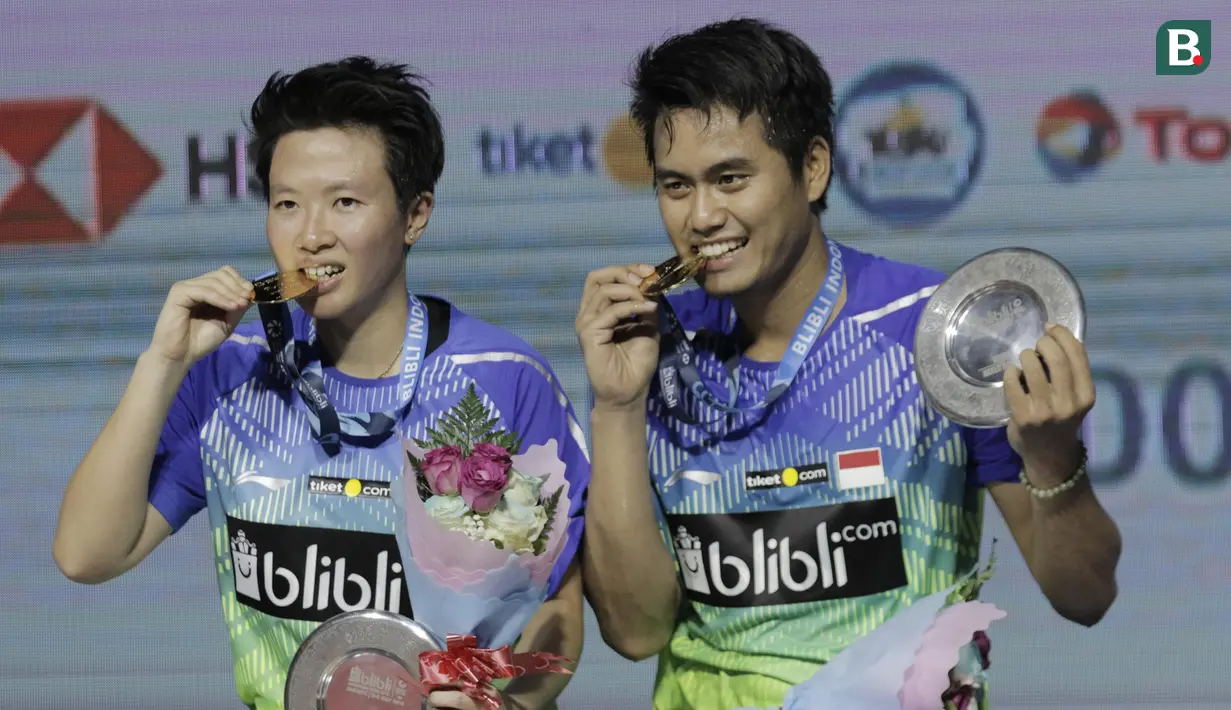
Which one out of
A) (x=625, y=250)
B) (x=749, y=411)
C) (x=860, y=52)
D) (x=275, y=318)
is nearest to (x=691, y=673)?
(x=749, y=411)

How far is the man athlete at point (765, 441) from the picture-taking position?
272 cm

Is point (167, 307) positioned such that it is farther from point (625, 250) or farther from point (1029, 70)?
point (1029, 70)

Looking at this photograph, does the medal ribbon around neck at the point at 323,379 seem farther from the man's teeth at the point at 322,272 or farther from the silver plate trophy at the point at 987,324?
the silver plate trophy at the point at 987,324

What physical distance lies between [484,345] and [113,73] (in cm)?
188

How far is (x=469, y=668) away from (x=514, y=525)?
21 cm

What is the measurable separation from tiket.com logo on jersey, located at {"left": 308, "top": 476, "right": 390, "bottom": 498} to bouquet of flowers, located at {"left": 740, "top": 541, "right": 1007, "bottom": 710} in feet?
2.47

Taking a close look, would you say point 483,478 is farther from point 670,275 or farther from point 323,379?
point 323,379

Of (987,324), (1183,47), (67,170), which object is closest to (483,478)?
(987,324)

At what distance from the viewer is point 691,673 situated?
9.43ft

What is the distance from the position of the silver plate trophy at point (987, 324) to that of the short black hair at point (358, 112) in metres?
0.96

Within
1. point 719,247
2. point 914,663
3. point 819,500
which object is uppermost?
point 719,247

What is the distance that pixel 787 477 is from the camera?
9.09 ft

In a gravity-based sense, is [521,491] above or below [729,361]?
below

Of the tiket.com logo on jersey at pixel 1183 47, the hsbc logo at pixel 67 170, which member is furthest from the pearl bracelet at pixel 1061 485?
the hsbc logo at pixel 67 170
